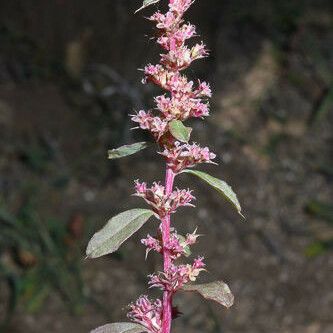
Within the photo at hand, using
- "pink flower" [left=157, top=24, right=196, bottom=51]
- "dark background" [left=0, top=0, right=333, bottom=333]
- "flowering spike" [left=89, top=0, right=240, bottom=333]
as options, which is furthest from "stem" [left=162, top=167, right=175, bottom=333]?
"dark background" [left=0, top=0, right=333, bottom=333]

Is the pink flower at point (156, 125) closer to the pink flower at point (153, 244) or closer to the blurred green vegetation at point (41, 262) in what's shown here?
the pink flower at point (153, 244)

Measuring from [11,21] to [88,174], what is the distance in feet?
2.66

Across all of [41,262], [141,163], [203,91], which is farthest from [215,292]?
[141,163]

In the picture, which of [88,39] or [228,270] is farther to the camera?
[88,39]

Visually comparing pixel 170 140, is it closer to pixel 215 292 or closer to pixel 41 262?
pixel 215 292

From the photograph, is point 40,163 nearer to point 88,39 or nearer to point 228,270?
point 88,39

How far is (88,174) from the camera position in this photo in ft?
12.9

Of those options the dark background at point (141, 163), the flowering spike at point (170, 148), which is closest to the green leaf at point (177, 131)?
the flowering spike at point (170, 148)

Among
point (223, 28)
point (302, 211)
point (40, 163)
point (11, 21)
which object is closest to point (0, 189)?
point (40, 163)

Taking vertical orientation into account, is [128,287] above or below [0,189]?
below

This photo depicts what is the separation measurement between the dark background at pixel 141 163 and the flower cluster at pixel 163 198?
238cm

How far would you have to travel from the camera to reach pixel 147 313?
75 cm

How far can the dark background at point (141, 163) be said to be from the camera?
329 centimetres

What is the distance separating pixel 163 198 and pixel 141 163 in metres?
3.26
